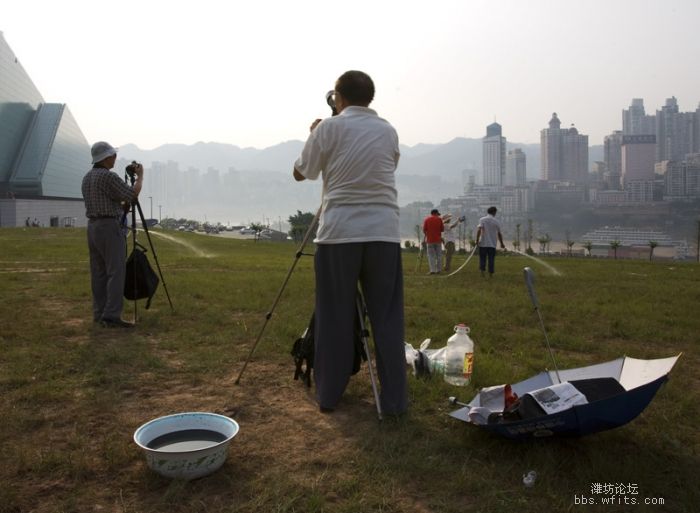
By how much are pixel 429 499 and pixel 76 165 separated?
124 meters

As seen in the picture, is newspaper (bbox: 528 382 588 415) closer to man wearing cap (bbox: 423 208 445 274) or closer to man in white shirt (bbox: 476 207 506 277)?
man in white shirt (bbox: 476 207 506 277)

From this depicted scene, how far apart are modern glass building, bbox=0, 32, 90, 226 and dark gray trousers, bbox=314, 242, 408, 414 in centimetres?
8868

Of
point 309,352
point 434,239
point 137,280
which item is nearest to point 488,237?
point 434,239

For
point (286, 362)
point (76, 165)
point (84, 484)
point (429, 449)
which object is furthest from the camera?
point (76, 165)

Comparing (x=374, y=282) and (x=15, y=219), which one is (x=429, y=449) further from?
(x=15, y=219)

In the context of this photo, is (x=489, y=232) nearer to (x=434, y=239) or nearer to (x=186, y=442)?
(x=434, y=239)

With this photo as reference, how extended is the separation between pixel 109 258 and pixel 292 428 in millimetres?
3742

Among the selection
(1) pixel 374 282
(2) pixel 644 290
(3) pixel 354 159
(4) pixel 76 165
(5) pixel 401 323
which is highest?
(4) pixel 76 165

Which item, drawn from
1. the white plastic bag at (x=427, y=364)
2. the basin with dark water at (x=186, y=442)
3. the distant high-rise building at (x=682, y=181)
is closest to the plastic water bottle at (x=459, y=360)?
the white plastic bag at (x=427, y=364)

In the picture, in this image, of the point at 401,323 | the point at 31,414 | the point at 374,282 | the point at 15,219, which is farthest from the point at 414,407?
the point at 15,219

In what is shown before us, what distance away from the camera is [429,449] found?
322 cm

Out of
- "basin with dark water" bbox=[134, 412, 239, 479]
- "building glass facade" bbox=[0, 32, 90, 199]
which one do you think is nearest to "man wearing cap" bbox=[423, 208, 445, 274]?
"basin with dark water" bbox=[134, 412, 239, 479]

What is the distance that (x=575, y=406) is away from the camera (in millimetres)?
2957

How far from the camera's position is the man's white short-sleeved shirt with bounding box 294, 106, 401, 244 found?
3.79 metres
